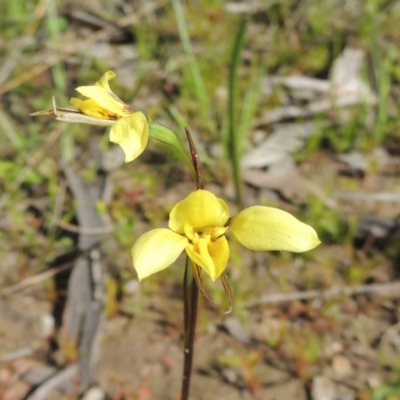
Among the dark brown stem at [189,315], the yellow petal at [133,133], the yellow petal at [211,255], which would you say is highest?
the yellow petal at [133,133]

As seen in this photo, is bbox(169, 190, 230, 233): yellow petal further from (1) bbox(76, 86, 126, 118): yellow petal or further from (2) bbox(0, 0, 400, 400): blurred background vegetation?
(2) bbox(0, 0, 400, 400): blurred background vegetation

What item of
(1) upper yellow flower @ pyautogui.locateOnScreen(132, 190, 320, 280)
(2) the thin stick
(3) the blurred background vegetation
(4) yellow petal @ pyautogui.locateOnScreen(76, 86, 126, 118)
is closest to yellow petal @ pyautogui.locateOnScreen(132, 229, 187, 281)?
(1) upper yellow flower @ pyautogui.locateOnScreen(132, 190, 320, 280)

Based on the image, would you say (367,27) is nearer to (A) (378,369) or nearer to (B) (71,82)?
(B) (71,82)

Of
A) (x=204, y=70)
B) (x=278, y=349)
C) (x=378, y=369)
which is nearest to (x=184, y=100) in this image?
(x=204, y=70)

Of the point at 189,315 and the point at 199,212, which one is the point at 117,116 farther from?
the point at 189,315

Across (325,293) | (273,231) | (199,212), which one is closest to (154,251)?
(199,212)

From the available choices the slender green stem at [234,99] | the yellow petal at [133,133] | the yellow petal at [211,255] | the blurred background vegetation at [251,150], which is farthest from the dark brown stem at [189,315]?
the slender green stem at [234,99]

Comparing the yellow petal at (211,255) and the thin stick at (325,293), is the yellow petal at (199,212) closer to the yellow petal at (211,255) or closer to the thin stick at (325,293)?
the yellow petal at (211,255)
